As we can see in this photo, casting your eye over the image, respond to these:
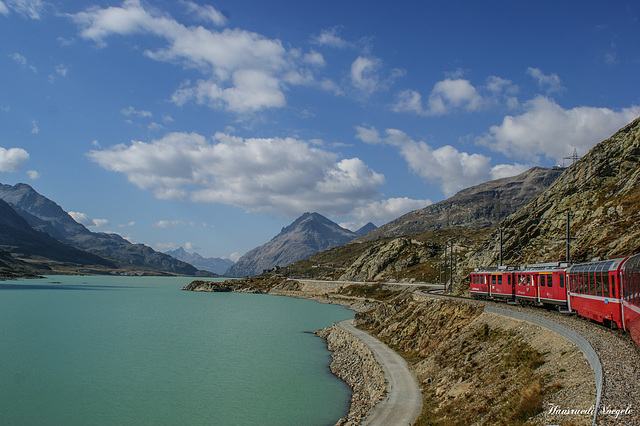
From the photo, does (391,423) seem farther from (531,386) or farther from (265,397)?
(265,397)

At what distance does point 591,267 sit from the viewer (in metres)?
30.0

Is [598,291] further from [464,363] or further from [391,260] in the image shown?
[391,260]

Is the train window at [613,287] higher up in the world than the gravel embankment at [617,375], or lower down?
higher up

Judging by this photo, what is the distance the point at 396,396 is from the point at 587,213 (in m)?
67.5

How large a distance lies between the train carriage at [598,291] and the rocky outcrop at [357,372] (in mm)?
16043

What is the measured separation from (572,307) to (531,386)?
18.9m

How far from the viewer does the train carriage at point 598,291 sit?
979 inches

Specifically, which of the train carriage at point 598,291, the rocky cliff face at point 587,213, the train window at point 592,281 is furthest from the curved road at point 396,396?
the rocky cliff face at point 587,213

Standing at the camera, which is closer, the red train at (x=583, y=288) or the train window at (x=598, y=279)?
the red train at (x=583, y=288)

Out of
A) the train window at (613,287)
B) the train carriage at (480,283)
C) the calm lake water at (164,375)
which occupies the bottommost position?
the calm lake water at (164,375)

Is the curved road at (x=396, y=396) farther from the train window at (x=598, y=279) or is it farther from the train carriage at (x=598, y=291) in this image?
the train window at (x=598, y=279)

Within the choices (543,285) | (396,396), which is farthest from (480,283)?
(396,396)

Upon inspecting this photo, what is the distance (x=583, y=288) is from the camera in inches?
1238

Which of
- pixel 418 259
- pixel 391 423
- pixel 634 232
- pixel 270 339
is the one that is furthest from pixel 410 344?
pixel 418 259
